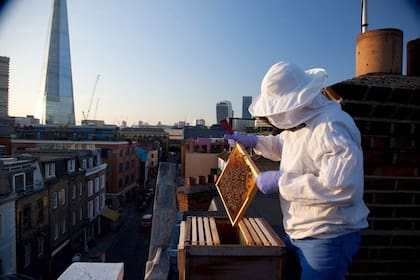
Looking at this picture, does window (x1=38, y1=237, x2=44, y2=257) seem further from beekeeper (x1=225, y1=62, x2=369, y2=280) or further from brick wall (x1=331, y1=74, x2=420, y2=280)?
beekeeper (x1=225, y1=62, x2=369, y2=280)

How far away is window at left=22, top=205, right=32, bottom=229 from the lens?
18.3 metres

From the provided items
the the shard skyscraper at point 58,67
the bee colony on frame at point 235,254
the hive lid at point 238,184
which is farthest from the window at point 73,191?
the the shard skyscraper at point 58,67

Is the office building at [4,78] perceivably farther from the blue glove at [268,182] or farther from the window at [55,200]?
the blue glove at [268,182]

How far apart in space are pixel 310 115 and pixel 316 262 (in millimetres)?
1050

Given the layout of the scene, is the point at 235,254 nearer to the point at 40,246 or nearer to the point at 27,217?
the point at 27,217

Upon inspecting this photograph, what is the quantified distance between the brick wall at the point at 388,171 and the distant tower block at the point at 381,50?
27 cm

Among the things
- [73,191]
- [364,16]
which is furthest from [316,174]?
[73,191]

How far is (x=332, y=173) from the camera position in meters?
1.84

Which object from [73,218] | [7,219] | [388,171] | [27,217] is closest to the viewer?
[388,171]

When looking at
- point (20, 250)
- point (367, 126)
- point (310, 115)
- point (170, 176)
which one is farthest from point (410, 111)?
point (20, 250)

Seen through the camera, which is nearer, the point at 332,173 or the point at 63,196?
the point at 332,173

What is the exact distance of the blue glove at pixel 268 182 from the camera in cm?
217

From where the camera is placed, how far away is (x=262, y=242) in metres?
2.20

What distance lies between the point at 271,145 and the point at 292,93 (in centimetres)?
91
